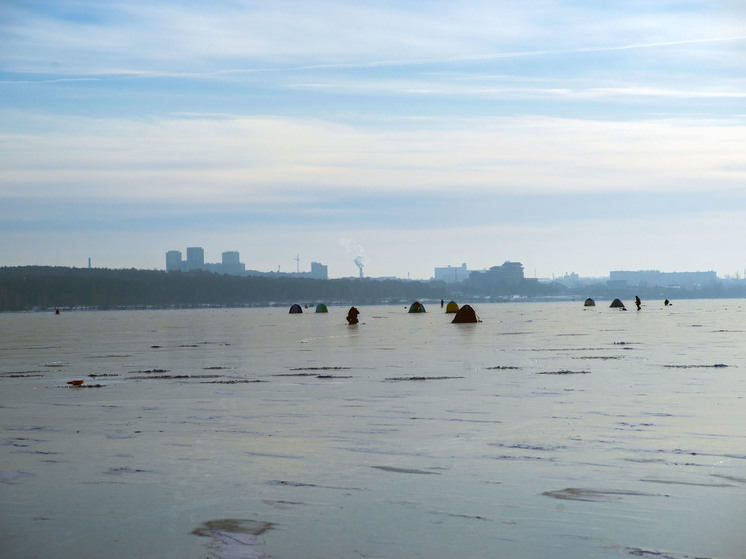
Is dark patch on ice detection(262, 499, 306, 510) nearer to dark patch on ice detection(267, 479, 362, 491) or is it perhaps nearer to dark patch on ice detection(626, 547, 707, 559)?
dark patch on ice detection(267, 479, 362, 491)

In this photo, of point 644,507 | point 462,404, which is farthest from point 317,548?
point 462,404

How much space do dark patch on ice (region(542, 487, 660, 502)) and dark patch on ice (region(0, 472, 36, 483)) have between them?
5979 mm

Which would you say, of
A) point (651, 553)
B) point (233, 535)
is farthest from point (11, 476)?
point (651, 553)

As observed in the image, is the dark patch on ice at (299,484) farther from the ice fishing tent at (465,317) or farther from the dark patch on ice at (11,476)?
Answer: the ice fishing tent at (465,317)

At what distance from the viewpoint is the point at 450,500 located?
981cm

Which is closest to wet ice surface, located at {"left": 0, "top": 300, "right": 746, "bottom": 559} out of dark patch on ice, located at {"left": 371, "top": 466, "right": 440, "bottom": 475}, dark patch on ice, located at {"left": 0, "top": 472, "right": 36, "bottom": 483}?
dark patch on ice, located at {"left": 0, "top": 472, "right": 36, "bottom": 483}

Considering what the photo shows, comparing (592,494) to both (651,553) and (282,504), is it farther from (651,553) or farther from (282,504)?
(282,504)

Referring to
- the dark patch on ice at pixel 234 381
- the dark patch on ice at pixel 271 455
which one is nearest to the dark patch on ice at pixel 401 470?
the dark patch on ice at pixel 271 455

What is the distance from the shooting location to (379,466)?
11703 millimetres

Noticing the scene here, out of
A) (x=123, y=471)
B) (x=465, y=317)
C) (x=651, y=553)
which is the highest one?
(x=465, y=317)

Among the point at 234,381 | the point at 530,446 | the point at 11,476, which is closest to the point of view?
the point at 11,476

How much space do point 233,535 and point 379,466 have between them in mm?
3494

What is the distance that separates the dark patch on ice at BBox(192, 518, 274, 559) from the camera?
7874 mm

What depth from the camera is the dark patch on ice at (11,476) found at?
11.0 metres
